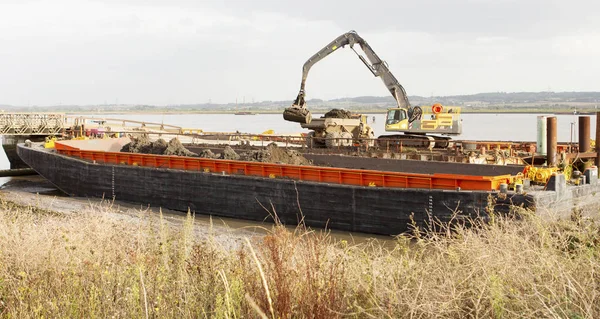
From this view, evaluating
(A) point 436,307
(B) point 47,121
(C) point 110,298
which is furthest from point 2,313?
(B) point 47,121

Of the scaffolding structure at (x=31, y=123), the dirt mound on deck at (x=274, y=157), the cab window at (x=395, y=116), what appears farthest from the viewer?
the scaffolding structure at (x=31, y=123)

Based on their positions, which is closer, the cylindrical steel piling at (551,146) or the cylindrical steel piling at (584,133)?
the cylindrical steel piling at (551,146)

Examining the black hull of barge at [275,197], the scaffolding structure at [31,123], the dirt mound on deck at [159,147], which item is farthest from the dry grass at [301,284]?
the scaffolding structure at [31,123]

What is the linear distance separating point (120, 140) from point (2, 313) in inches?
1154

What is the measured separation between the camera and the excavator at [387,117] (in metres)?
26.2

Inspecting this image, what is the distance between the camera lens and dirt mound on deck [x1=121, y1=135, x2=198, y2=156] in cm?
2739

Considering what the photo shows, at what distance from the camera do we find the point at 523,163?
2055 centimetres

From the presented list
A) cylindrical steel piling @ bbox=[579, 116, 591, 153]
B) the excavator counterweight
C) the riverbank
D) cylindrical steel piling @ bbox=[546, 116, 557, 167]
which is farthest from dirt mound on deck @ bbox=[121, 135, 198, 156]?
the riverbank

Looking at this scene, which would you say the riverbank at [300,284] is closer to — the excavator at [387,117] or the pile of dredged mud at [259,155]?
the pile of dredged mud at [259,155]

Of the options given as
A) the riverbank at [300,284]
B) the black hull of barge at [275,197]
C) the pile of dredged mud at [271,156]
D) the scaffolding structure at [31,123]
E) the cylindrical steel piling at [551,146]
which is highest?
the scaffolding structure at [31,123]

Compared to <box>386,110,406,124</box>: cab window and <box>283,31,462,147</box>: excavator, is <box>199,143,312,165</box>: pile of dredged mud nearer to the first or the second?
<box>283,31,462,147</box>: excavator

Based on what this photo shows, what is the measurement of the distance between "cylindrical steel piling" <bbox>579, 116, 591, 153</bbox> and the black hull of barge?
5.29 meters

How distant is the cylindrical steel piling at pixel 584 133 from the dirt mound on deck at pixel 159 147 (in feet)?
53.1

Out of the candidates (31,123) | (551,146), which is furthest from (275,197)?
(31,123)
